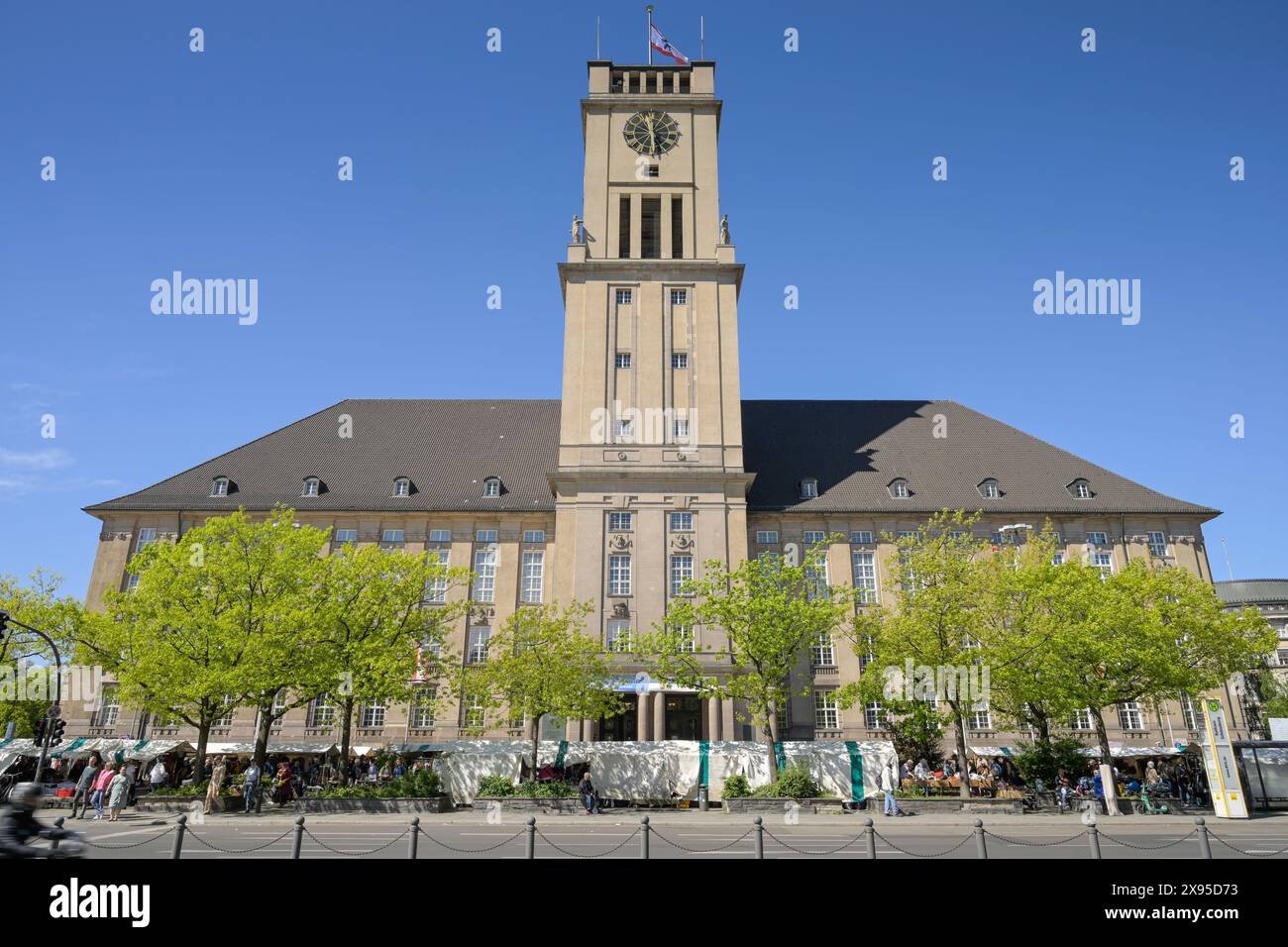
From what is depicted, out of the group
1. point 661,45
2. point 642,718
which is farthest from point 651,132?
point 642,718

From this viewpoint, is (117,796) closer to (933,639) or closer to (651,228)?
(933,639)

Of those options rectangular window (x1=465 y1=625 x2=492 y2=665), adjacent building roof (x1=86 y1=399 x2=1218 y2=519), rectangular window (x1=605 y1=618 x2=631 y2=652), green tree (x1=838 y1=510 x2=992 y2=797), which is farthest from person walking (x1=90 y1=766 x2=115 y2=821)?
green tree (x1=838 y1=510 x2=992 y2=797)

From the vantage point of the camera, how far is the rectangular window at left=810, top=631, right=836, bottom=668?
45250 mm

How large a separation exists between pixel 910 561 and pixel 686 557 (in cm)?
1327

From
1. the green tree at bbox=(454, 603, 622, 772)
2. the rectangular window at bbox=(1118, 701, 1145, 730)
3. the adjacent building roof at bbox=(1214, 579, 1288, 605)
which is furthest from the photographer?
the adjacent building roof at bbox=(1214, 579, 1288, 605)

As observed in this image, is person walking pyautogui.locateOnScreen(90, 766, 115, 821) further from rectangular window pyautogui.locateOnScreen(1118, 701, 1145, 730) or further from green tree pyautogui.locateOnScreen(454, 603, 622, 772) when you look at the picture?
rectangular window pyautogui.locateOnScreen(1118, 701, 1145, 730)

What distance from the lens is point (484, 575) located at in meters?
47.8

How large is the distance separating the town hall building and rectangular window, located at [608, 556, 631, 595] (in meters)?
0.16

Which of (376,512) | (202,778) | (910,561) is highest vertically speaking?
(376,512)

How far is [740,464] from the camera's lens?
46.1 metres

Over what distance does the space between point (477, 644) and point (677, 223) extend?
96.0ft

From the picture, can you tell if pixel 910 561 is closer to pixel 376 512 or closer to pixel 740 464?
pixel 740 464

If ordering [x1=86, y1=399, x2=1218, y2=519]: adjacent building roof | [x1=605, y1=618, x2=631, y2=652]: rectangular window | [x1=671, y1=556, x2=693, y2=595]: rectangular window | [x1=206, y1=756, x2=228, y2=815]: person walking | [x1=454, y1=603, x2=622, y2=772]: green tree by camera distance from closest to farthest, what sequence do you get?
1. [x1=206, y1=756, x2=228, y2=815]: person walking
2. [x1=454, y1=603, x2=622, y2=772]: green tree
3. [x1=605, y1=618, x2=631, y2=652]: rectangular window
4. [x1=671, y1=556, x2=693, y2=595]: rectangular window
5. [x1=86, y1=399, x2=1218, y2=519]: adjacent building roof
